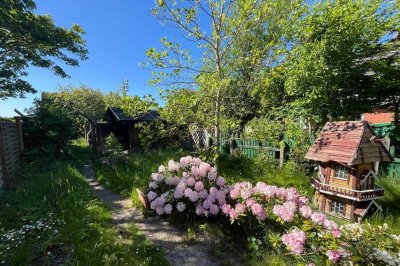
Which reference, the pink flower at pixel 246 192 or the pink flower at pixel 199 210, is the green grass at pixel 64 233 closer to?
the pink flower at pixel 199 210

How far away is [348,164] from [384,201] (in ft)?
5.79

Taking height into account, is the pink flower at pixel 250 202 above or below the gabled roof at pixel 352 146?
below

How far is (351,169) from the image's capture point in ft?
12.8

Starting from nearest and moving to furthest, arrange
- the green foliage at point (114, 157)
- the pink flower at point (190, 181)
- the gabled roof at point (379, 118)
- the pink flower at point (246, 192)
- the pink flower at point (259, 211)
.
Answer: the pink flower at point (259, 211)
the pink flower at point (246, 192)
the pink flower at point (190, 181)
the green foliage at point (114, 157)
the gabled roof at point (379, 118)

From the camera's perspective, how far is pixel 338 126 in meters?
4.39

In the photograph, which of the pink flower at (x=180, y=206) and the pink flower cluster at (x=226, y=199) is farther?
the pink flower at (x=180, y=206)

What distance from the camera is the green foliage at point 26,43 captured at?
8.60 metres

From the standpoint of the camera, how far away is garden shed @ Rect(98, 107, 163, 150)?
12252 mm

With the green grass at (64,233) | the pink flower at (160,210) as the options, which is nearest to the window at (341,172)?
the pink flower at (160,210)

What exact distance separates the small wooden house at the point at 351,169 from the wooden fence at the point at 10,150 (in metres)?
→ 7.43

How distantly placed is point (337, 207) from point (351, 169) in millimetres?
809

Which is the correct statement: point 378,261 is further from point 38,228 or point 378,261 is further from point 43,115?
point 43,115

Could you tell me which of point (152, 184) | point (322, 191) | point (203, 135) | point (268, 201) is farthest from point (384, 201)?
point (203, 135)

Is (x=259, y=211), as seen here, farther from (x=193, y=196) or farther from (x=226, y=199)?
(x=193, y=196)
